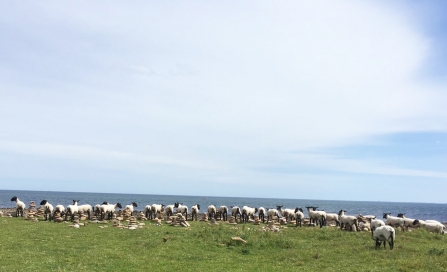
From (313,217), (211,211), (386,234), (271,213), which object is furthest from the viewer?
(211,211)

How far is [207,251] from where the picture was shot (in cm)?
2350

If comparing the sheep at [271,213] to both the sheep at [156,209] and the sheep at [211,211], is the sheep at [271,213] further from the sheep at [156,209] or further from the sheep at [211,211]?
the sheep at [156,209]

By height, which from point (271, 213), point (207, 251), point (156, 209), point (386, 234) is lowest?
point (207, 251)

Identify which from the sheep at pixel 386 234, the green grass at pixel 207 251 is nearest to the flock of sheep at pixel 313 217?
the sheep at pixel 386 234

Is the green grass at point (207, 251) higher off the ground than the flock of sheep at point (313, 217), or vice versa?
the flock of sheep at point (313, 217)

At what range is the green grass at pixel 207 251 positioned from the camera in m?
18.9

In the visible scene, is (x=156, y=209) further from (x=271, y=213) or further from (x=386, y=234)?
(x=386, y=234)

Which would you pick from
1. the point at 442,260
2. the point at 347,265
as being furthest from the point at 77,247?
the point at 442,260

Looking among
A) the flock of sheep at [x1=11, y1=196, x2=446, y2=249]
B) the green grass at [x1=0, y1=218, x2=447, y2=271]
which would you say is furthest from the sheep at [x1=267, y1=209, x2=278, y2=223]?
the green grass at [x1=0, y1=218, x2=447, y2=271]

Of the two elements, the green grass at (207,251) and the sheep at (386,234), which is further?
the sheep at (386,234)

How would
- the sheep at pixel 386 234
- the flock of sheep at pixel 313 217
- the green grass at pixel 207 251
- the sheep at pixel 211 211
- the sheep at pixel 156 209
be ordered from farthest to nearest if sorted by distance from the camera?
the sheep at pixel 211 211
the sheep at pixel 156 209
the flock of sheep at pixel 313 217
the sheep at pixel 386 234
the green grass at pixel 207 251

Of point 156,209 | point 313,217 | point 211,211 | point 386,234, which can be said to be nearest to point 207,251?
point 386,234

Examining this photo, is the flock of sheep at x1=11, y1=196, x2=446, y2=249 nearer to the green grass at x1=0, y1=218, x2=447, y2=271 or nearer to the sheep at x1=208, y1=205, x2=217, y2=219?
the sheep at x1=208, y1=205, x2=217, y2=219

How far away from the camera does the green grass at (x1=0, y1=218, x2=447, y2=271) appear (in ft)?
62.0
